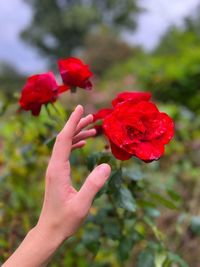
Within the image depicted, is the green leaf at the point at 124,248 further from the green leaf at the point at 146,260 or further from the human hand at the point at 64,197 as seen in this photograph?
the human hand at the point at 64,197

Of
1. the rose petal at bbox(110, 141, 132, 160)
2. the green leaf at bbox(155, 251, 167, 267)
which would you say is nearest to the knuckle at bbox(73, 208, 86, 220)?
the rose petal at bbox(110, 141, 132, 160)

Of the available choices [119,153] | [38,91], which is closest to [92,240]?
[38,91]

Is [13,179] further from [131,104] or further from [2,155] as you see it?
[131,104]

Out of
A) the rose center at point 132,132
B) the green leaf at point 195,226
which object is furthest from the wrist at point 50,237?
the green leaf at point 195,226

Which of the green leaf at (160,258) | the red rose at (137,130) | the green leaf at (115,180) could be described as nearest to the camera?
the red rose at (137,130)

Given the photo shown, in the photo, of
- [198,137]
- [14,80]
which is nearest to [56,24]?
[14,80]

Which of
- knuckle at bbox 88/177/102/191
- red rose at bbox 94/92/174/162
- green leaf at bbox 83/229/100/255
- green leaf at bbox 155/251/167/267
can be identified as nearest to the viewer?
knuckle at bbox 88/177/102/191

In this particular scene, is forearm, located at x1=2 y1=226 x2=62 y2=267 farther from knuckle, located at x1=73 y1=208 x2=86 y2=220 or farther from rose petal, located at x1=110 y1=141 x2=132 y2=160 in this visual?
rose petal, located at x1=110 y1=141 x2=132 y2=160
